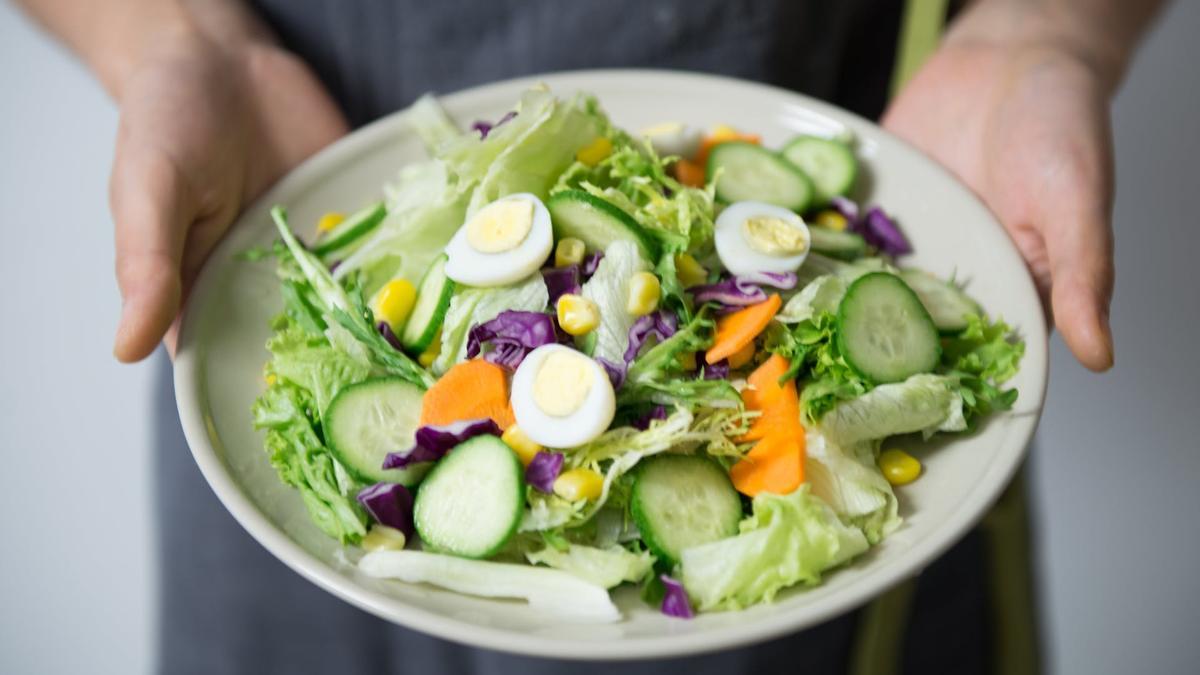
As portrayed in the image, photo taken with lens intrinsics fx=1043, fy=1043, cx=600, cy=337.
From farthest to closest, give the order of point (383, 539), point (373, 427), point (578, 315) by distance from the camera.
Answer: point (578, 315)
point (373, 427)
point (383, 539)

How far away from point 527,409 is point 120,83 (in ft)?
6.40

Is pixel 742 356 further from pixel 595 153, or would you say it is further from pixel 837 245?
pixel 595 153

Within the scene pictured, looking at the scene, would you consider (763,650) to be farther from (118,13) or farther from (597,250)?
(118,13)

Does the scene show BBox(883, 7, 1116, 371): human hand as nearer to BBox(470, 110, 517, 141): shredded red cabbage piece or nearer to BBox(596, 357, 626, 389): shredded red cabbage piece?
BBox(596, 357, 626, 389): shredded red cabbage piece

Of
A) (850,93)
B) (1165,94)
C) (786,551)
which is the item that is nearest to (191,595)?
(786,551)

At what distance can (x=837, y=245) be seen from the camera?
8.73 feet

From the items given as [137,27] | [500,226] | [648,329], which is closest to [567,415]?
[648,329]

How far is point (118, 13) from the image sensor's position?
3.28 metres

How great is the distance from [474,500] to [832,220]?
1.31m

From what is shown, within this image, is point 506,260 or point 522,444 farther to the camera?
point 506,260

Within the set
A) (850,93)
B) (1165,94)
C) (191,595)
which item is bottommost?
(191,595)

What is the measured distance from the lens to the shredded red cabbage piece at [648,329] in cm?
230

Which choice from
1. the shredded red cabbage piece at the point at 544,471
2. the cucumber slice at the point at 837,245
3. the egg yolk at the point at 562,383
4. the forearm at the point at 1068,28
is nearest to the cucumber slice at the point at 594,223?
the egg yolk at the point at 562,383

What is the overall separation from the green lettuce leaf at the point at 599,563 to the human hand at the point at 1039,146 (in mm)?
1104
